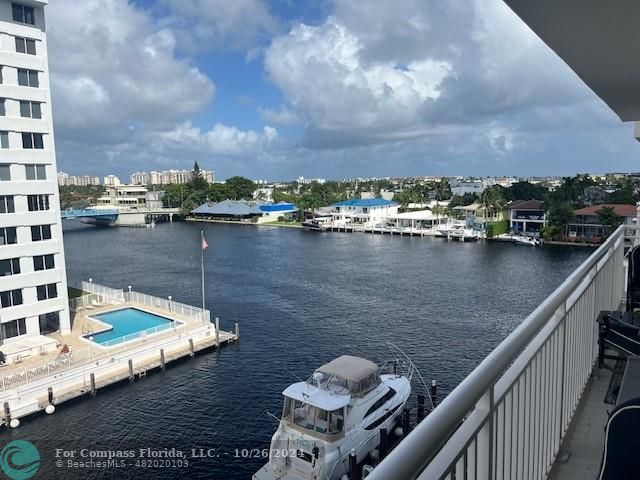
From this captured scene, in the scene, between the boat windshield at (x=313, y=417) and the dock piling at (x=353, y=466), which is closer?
the dock piling at (x=353, y=466)

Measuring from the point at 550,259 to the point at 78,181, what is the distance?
7079 inches

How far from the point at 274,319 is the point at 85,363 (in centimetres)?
772

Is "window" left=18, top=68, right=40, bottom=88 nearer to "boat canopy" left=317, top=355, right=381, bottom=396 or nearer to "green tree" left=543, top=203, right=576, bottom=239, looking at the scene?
"boat canopy" left=317, top=355, right=381, bottom=396

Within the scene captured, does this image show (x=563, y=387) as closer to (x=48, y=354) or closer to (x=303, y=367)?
(x=303, y=367)

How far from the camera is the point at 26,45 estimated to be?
52.6 ft

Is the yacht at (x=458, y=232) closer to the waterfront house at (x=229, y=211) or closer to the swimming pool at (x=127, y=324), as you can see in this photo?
the waterfront house at (x=229, y=211)

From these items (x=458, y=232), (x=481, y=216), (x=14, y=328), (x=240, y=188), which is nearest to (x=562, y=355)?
(x=14, y=328)

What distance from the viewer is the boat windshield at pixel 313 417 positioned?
387 inches

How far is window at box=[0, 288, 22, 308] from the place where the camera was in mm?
15438

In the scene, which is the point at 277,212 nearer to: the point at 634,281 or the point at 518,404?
the point at 634,281

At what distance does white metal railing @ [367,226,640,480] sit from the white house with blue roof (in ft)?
177

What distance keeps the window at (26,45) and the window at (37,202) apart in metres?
4.57

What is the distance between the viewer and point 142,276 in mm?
29906

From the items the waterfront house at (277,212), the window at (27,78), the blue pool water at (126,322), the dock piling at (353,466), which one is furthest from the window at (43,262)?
the waterfront house at (277,212)
